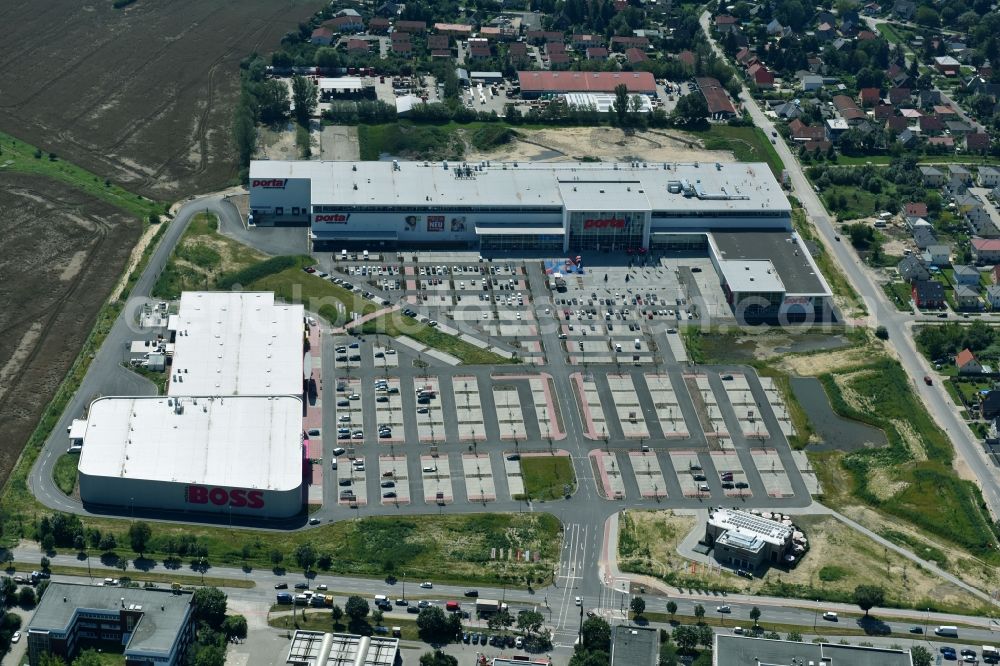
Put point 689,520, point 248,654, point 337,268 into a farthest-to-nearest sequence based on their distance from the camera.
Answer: point 337,268 → point 689,520 → point 248,654

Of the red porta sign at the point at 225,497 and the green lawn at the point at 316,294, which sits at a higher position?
the red porta sign at the point at 225,497

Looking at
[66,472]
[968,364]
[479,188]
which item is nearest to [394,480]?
[66,472]

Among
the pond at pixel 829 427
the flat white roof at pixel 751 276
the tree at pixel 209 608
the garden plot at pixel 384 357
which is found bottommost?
the pond at pixel 829 427

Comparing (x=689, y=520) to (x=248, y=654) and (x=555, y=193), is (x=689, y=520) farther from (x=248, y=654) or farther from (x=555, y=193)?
(x=555, y=193)

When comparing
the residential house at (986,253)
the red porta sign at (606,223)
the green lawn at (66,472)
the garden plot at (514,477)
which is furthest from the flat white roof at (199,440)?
the residential house at (986,253)

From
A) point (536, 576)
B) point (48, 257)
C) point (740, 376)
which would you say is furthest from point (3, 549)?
point (740, 376)

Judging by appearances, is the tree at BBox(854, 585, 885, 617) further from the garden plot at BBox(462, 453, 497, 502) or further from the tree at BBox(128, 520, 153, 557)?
the tree at BBox(128, 520, 153, 557)

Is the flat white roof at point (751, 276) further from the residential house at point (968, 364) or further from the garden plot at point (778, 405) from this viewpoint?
the residential house at point (968, 364)
